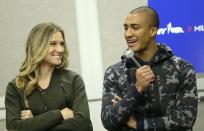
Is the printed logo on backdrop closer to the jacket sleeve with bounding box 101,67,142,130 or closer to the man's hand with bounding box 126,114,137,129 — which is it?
the jacket sleeve with bounding box 101,67,142,130

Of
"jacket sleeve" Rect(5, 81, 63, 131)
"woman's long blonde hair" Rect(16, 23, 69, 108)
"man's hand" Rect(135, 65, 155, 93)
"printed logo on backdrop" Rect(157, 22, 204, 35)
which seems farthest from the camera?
"printed logo on backdrop" Rect(157, 22, 204, 35)

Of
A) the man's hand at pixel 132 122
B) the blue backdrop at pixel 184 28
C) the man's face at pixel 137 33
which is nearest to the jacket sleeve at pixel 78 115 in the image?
the man's hand at pixel 132 122

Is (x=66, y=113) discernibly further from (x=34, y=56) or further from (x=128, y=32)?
(x=128, y=32)

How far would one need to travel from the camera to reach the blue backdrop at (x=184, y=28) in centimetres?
397

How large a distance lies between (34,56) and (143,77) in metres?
1.01

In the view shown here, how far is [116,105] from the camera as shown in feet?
7.93

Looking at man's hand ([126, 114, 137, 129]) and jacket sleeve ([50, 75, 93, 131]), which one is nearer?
man's hand ([126, 114, 137, 129])

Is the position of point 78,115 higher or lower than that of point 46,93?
lower

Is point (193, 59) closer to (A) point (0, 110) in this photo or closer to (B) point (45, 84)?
(B) point (45, 84)

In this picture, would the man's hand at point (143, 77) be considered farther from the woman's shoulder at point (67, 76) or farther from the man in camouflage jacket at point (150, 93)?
the woman's shoulder at point (67, 76)

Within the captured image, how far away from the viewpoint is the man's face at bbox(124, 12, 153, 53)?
257cm

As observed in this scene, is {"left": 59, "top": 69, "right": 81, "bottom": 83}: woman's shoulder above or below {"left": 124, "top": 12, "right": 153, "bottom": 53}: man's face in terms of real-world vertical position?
below

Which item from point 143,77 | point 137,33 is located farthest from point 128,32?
point 143,77

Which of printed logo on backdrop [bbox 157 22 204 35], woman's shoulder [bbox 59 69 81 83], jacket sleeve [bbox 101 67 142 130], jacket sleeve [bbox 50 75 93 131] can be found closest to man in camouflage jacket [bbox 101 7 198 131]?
jacket sleeve [bbox 101 67 142 130]
